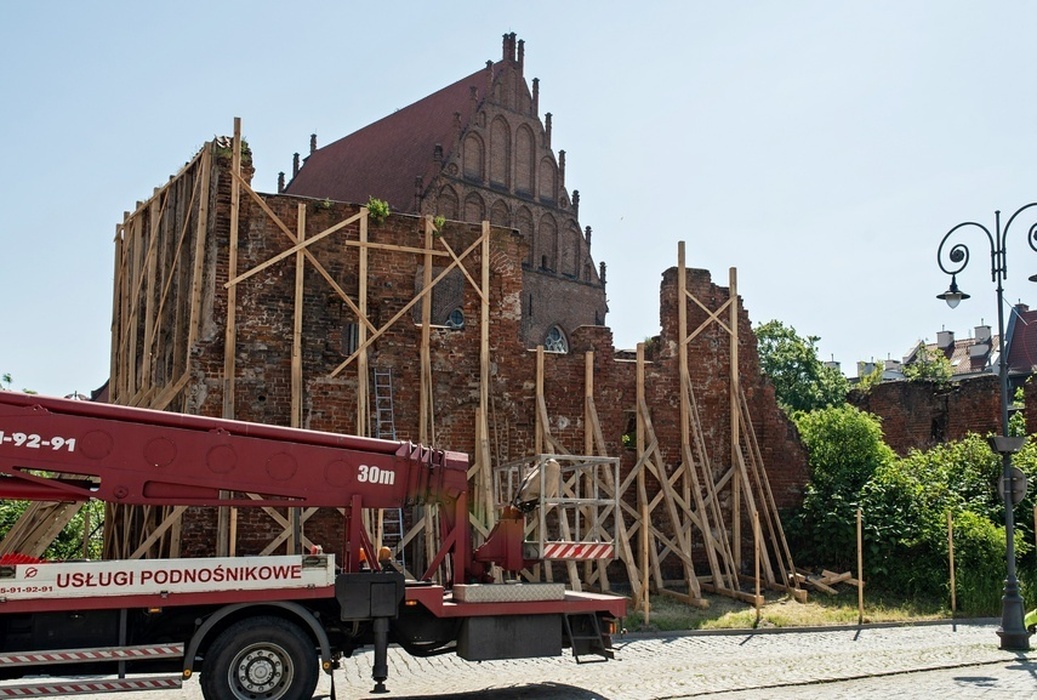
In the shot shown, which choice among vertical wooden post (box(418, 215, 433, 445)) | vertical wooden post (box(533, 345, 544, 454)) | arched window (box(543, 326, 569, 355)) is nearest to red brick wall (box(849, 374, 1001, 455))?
vertical wooden post (box(533, 345, 544, 454))

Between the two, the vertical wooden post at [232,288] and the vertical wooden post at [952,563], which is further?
the vertical wooden post at [952,563]

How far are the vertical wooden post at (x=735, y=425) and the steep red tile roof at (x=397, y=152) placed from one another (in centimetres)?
1842

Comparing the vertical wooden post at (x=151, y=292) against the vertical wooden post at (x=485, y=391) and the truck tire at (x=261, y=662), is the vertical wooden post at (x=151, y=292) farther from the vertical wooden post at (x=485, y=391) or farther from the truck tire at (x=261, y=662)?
the truck tire at (x=261, y=662)

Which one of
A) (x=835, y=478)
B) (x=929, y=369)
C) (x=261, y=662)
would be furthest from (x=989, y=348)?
(x=261, y=662)

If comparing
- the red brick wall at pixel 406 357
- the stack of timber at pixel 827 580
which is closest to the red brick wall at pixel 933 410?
the stack of timber at pixel 827 580

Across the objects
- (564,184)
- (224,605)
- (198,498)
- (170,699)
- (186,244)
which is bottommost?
(170,699)

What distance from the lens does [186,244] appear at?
52.5ft

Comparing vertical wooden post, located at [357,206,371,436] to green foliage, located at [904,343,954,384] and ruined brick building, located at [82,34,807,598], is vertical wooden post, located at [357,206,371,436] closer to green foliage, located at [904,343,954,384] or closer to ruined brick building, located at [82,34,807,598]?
ruined brick building, located at [82,34,807,598]

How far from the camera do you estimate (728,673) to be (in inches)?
413

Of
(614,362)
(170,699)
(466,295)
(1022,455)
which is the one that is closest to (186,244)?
(466,295)

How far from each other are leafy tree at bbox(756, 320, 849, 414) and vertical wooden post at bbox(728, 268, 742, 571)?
23.5m

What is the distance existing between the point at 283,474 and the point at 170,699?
219 cm

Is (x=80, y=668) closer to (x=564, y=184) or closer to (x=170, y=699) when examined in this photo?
(x=170, y=699)

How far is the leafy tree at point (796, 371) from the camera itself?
4181 cm
